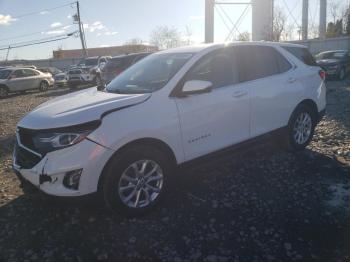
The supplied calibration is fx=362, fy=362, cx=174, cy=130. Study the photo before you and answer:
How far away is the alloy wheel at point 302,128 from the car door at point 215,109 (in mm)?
1326

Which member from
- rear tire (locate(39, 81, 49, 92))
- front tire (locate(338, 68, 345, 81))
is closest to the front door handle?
front tire (locate(338, 68, 345, 81))

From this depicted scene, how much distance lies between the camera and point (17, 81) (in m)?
21.2

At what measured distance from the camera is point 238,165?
5.54 m

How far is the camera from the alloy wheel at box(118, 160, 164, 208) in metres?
3.88

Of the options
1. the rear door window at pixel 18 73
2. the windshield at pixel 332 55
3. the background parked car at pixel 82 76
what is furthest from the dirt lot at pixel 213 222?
the background parked car at pixel 82 76

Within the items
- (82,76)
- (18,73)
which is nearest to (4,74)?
(18,73)

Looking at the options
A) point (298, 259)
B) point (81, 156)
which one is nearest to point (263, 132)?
point (298, 259)

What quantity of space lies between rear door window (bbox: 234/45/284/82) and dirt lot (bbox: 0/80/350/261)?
1296mm

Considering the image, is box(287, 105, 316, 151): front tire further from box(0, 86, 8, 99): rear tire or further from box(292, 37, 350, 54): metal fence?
box(292, 37, 350, 54): metal fence

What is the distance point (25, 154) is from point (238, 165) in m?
3.08

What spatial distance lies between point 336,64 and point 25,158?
1770 centimetres

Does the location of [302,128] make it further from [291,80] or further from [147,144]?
[147,144]

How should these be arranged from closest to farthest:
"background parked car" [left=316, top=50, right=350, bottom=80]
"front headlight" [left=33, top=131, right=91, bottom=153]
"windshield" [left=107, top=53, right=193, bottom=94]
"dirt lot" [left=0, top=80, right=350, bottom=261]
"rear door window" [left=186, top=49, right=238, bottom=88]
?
"dirt lot" [left=0, top=80, right=350, bottom=261] → "front headlight" [left=33, top=131, right=91, bottom=153] → "windshield" [left=107, top=53, right=193, bottom=94] → "rear door window" [left=186, top=49, right=238, bottom=88] → "background parked car" [left=316, top=50, right=350, bottom=80]

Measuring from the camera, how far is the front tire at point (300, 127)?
19.1ft
